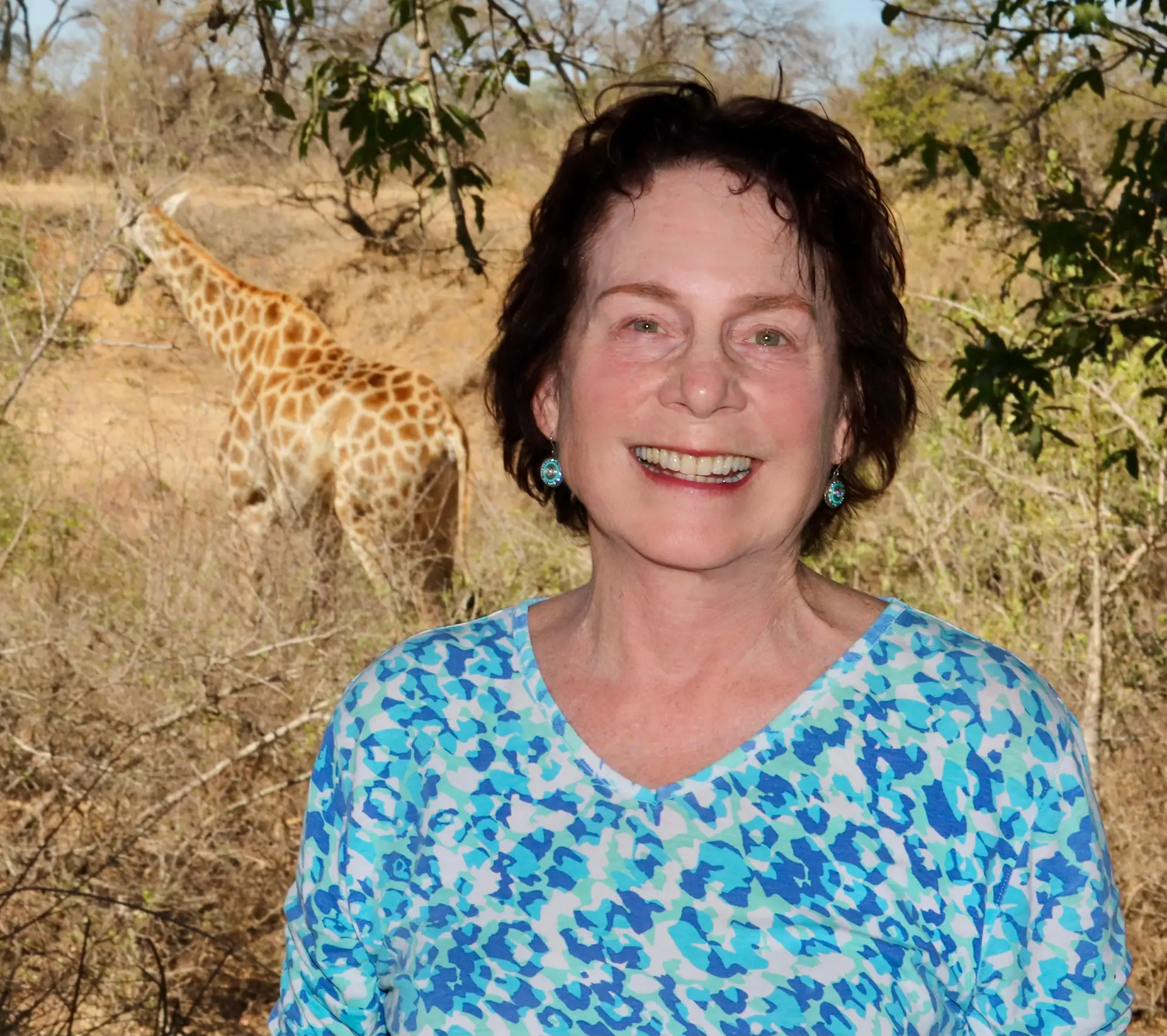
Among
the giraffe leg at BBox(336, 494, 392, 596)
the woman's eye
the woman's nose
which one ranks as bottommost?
the giraffe leg at BBox(336, 494, 392, 596)

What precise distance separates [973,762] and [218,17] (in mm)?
2109

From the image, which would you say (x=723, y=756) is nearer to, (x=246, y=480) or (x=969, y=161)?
(x=969, y=161)

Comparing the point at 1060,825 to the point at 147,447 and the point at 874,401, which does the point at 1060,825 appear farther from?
the point at 147,447

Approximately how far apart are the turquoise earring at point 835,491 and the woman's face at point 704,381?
0.41 ft

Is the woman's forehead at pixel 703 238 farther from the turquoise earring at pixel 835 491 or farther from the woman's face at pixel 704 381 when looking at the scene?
the turquoise earring at pixel 835 491

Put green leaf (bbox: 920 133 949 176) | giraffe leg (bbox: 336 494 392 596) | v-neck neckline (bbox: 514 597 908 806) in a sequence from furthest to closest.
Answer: giraffe leg (bbox: 336 494 392 596) → green leaf (bbox: 920 133 949 176) → v-neck neckline (bbox: 514 597 908 806)

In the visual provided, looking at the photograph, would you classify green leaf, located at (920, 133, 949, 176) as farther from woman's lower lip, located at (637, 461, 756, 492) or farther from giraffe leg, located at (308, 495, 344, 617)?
giraffe leg, located at (308, 495, 344, 617)

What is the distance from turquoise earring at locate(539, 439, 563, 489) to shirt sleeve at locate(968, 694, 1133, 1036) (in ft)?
2.00

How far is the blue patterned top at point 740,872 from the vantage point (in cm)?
123

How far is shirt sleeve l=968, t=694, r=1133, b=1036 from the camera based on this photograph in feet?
3.99

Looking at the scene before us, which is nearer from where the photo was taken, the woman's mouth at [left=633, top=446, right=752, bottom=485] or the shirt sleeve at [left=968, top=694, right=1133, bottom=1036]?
the shirt sleeve at [left=968, top=694, right=1133, bottom=1036]

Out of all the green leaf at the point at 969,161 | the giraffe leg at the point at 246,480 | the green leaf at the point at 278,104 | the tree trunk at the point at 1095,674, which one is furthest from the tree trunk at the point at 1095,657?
the giraffe leg at the point at 246,480

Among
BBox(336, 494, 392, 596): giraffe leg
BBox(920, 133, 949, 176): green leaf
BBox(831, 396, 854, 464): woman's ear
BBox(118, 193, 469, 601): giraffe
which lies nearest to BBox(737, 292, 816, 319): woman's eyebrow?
BBox(831, 396, 854, 464): woman's ear

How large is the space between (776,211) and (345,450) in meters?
5.37
